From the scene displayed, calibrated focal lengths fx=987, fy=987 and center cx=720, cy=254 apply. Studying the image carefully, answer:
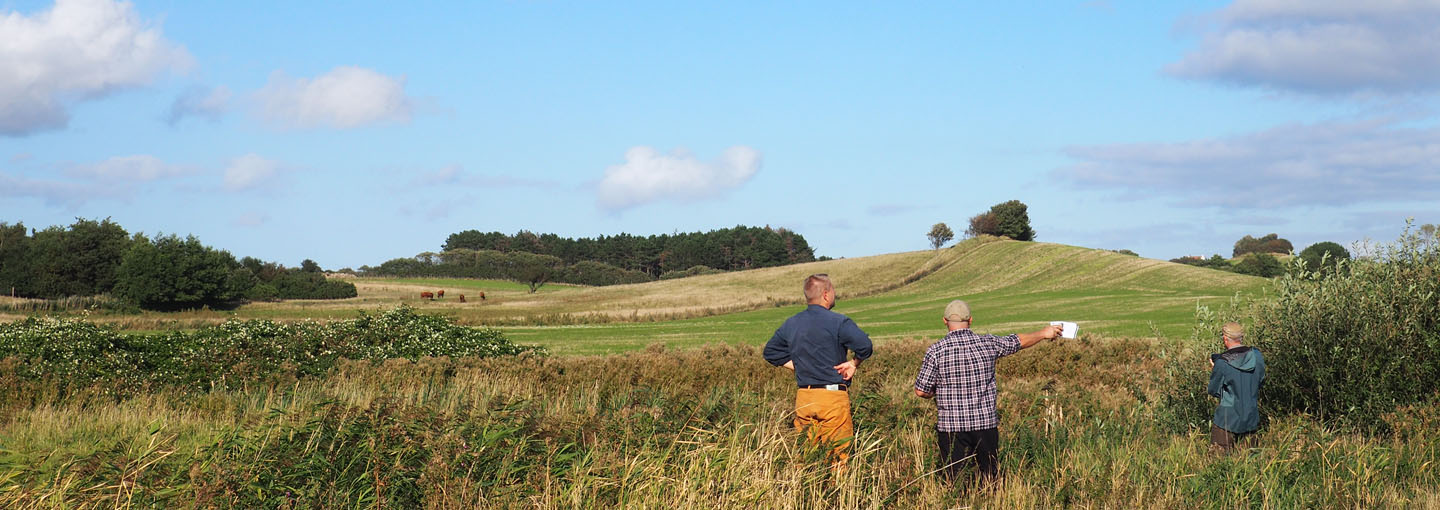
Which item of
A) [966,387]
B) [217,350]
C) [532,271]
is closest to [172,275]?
[532,271]

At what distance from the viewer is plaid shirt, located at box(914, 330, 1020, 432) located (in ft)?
25.0

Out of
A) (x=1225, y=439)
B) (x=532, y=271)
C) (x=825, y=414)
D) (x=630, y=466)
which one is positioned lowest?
(x=1225, y=439)

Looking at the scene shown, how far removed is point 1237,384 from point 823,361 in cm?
448

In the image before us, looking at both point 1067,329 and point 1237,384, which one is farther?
point 1237,384

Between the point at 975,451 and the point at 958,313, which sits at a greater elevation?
the point at 958,313

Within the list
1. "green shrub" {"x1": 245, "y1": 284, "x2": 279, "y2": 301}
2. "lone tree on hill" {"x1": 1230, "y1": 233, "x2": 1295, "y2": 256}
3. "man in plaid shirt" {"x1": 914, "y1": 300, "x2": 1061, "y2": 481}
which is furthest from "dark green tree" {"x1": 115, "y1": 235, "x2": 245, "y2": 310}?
"lone tree on hill" {"x1": 1230, "y1": 233, "x2": 1295, "y2": 256}

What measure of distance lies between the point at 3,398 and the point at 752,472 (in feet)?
41.9

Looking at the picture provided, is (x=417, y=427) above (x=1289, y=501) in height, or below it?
above

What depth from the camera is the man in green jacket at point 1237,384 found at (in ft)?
31.2

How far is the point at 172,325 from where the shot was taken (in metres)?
51.1

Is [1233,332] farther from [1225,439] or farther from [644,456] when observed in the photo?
[644,456]

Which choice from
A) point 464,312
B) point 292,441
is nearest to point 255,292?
point 464,312

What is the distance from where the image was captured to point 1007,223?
366ft

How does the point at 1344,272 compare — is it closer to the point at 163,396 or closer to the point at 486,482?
the point at 486,482
